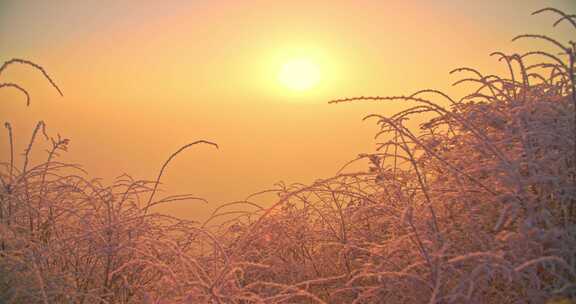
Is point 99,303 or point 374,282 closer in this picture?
point 99,303

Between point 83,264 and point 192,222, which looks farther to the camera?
point 192,222

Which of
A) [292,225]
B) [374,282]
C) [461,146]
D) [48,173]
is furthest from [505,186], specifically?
[48,173]

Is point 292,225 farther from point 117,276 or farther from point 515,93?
point 515,93

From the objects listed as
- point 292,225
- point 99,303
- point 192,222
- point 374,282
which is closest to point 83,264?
point 99,303

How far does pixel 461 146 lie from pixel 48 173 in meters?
2.26

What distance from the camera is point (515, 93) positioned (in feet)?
7.14

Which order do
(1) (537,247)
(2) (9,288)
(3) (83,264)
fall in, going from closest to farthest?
(1) (537,247) → (2) (9,288) → (3) (83,264)

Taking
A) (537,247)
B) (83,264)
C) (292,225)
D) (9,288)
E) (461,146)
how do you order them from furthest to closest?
(292,225), (83,264), (461,146), (9,288), (537,247)

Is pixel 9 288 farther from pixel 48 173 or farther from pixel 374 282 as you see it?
pixel 374 282

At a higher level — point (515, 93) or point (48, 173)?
point (515, 93)

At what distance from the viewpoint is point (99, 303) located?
218cm

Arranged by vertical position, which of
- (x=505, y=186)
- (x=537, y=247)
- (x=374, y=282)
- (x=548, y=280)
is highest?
(x=505, y=186)

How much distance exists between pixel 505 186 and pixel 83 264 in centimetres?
214

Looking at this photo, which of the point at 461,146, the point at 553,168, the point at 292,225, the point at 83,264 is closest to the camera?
the point at 553,168
